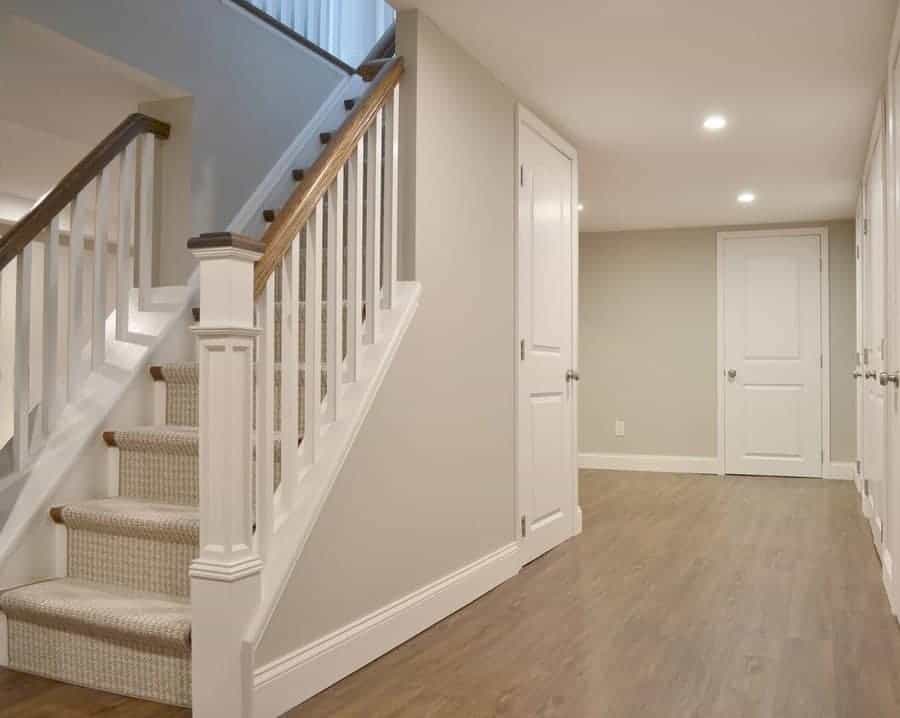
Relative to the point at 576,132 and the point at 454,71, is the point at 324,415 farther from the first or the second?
the point at 576,132

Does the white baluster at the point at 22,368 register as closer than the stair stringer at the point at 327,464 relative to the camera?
No

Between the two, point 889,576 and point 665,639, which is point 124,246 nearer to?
point 665,639

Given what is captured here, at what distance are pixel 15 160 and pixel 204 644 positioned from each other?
4277 millimetres

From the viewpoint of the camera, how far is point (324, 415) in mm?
2562

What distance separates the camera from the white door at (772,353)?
7188 mm

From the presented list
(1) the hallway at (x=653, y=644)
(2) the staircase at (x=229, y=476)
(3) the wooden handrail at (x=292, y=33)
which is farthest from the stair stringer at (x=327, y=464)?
(3) the wooden handrail at (x=292, y=33)

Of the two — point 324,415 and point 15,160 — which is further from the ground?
point 15,160

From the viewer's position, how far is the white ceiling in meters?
3.03

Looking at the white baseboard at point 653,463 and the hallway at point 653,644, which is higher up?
the white baseboard at point 653,463

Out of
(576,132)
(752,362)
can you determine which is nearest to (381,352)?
(576,132)

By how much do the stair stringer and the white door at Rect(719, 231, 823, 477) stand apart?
5145 mm

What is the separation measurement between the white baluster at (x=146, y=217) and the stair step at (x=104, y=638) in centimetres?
134

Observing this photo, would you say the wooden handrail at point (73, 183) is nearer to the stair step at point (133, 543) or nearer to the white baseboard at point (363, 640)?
the stair step at point (133, 543)

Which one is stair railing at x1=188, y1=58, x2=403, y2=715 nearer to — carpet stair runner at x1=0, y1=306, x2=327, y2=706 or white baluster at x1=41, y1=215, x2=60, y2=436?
carpet stair runner at x1=0, y1=306, x2=327, y2=706
